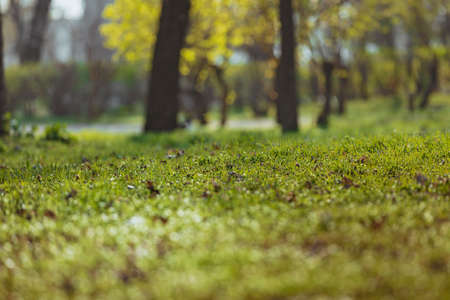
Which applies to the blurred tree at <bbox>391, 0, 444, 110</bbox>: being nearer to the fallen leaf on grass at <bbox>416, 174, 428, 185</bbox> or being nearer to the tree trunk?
the tree trunk

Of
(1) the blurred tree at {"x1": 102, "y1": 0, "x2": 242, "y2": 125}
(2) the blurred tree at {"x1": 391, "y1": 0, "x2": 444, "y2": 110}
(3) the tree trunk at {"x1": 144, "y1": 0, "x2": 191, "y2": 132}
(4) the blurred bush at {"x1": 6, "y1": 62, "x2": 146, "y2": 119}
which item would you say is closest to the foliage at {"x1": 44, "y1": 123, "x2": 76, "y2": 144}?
(3) the tree trunk at {"x1": 144, "y1": 0, "x2": 191, "y2": 132}

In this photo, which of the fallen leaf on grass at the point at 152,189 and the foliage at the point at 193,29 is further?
the foliage at the point at 193,29

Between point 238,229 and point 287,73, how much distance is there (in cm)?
958

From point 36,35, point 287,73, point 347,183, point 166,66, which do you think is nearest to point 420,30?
point 287,73

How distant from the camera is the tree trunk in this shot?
39.7 feet

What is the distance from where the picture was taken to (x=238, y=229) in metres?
3.44

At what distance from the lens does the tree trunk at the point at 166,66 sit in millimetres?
12109

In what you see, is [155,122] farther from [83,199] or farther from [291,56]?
[83,199]

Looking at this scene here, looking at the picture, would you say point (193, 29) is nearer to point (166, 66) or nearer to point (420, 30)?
point (166, 66)

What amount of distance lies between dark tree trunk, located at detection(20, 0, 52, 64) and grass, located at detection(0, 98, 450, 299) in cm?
2234

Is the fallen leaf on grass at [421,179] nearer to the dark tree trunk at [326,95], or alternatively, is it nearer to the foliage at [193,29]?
the dark tree trunk at [326,95]

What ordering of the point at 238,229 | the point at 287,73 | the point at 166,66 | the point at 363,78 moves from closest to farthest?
the point at 238,229 → the point at 166,66 → the point at 287,73 → the point at 363,78

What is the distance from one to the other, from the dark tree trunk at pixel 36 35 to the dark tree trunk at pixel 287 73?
60.2 ft

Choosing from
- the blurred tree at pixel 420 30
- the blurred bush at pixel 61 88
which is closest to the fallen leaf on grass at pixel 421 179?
the blurred tree at pixel 420 30
